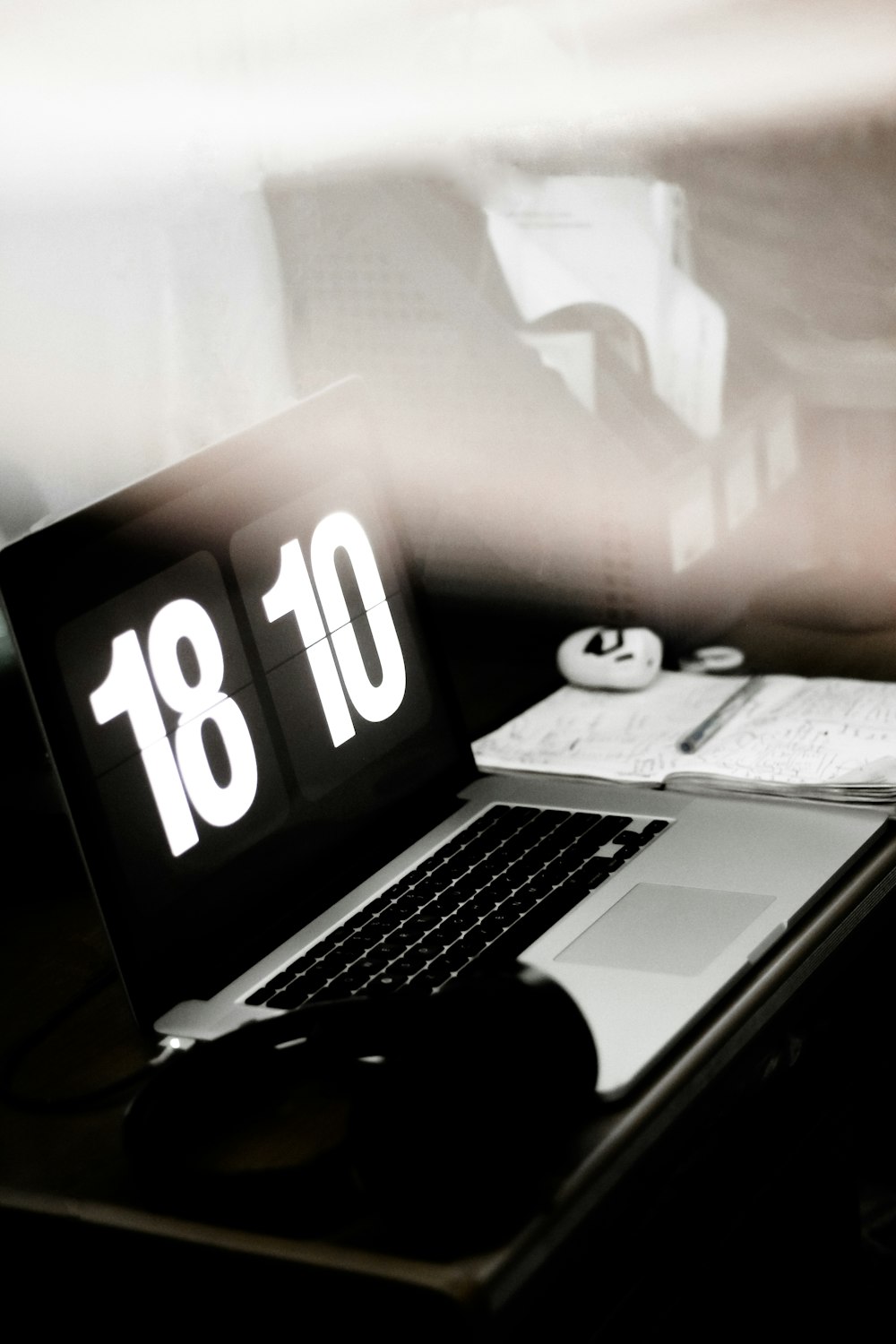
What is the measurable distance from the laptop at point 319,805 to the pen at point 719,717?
9cm

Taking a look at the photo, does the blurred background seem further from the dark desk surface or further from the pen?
the dark desk surface

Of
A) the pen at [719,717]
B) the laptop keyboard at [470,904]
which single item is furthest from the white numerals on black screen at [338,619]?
the pen at [719,717]

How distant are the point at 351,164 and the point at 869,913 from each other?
858 millimetres

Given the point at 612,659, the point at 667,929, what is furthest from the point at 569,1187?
the point at 612,659

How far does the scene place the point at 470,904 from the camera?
86cm

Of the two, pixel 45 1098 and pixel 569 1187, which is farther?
pixel 45 1098

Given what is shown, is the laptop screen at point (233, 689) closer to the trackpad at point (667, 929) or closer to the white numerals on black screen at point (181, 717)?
the white numerals on black screen at point (181, 717)

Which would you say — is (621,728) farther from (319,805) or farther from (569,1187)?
(569,1187)

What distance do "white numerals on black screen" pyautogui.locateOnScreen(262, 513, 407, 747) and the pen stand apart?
220mm

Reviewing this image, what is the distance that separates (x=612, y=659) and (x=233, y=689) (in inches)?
16.2

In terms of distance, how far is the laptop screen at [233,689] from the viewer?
2.57ft

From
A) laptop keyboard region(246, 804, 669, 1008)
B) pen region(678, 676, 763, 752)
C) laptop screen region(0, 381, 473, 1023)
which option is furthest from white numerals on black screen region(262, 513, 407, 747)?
pen region(678, 676, 763, 752)

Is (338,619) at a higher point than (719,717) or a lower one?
higher

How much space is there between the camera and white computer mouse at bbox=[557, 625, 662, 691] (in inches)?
46.9
